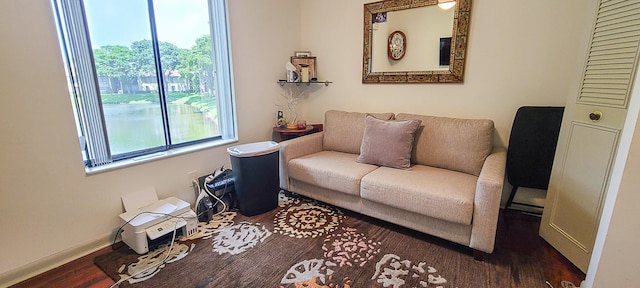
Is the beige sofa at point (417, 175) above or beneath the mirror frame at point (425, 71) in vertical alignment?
beneath

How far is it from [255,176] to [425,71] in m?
1.88

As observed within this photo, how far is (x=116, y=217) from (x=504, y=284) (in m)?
2.65

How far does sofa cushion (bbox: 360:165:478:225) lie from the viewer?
5.79ft

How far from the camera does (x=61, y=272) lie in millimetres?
1745

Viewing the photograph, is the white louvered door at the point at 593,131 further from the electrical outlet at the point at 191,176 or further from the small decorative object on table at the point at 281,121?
the electrical outlet at the point at 191,176

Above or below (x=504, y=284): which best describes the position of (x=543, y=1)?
above

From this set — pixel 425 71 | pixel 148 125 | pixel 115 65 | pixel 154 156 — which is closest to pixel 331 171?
pixel 425 71

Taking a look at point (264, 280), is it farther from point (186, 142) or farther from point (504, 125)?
point (504, 125)

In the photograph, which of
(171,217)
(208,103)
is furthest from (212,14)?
(171,217)

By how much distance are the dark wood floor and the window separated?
689 mm

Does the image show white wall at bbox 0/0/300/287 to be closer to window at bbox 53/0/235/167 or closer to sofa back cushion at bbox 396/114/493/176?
window at bbox 53/0/235/167

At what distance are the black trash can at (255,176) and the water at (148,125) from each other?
0.51m

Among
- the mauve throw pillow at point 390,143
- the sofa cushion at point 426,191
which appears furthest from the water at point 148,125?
the sofa cushion at point 426,191

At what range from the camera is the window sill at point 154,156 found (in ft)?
6.32
